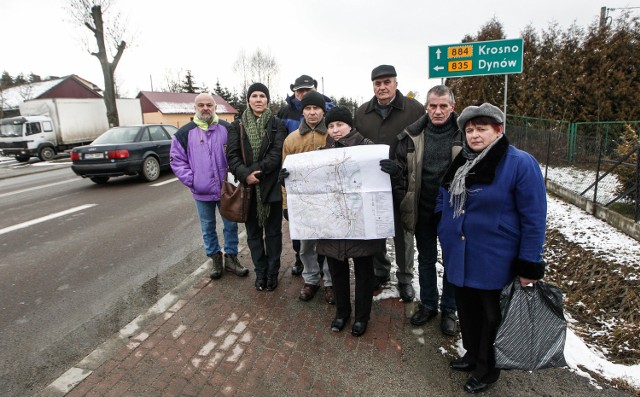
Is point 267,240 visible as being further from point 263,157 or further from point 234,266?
point 263,157

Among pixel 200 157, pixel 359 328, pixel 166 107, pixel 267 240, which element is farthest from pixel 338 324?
pixel 166 107

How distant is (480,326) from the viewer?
8.32 feet

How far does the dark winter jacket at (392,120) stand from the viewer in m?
3.35

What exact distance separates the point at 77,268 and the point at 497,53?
366 inches

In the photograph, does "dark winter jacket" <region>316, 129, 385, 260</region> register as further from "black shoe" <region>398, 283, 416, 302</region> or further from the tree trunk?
the tree trunk

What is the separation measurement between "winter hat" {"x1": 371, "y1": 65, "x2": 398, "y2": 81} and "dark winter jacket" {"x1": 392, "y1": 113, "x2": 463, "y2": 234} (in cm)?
57

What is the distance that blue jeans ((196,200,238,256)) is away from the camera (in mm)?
4074

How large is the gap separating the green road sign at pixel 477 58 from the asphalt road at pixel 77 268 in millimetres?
6856

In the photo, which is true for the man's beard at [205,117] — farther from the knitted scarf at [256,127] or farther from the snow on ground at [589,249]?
the snow on ground at [589,249]

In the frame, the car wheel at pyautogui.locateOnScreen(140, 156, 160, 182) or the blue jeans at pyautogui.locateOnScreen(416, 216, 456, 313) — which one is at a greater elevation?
the car wheel at pyautogui.locateOnScreen(140, 156, 160, 182)

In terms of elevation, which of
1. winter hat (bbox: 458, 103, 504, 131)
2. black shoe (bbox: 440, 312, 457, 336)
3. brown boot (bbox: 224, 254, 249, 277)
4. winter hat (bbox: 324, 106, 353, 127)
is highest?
winter hat (bbox: 324, 106, 353, 127)

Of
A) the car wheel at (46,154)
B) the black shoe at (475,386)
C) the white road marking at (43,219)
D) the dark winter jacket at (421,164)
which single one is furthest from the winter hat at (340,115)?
the car wheel at (46,154)

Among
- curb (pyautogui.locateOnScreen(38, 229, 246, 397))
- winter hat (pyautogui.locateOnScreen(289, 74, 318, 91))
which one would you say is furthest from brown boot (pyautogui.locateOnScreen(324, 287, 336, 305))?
winter hat (pyautogui.locateOnScreen(289, 74, 318, 91))

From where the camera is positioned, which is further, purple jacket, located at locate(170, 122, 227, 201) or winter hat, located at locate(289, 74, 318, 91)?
winter hat, located at locate(289, 74, 318, 91)
